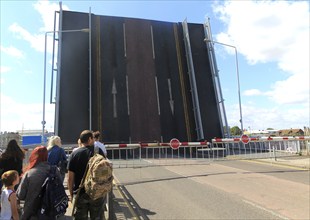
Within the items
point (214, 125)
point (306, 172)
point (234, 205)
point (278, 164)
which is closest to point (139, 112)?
point (214, 125)

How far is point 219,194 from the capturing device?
23.5 feet

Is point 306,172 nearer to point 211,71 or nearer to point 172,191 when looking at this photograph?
point 172,191

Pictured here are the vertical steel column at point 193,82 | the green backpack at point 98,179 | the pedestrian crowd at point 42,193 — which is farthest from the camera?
the vertical steel column at point 193,82

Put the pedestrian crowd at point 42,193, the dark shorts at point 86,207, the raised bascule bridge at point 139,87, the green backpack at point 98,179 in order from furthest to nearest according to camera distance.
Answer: the raised bascule bridge at point 139,87, the dark shorts at point 86,207, the green backpack at point 98,179, the pedestrian crowd at point 42,193

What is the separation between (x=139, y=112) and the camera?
59.6 ft

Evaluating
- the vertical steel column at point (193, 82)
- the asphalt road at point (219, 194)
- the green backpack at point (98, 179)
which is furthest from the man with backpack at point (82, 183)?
the vertical steel column at point (193, 82)

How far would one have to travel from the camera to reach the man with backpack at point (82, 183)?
12.1 feet

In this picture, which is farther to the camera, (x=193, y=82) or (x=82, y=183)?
(x=193, y=82)

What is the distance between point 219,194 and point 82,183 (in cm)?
432

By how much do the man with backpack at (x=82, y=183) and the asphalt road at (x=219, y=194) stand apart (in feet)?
6.13

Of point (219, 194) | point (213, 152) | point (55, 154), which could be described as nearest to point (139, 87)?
point (213, 152)

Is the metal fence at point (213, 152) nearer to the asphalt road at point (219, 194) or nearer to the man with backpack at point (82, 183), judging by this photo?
the asphalt road at point (219, 194)

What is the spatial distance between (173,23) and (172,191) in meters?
15.0

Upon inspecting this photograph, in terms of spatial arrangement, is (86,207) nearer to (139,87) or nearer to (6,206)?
(6,206)
